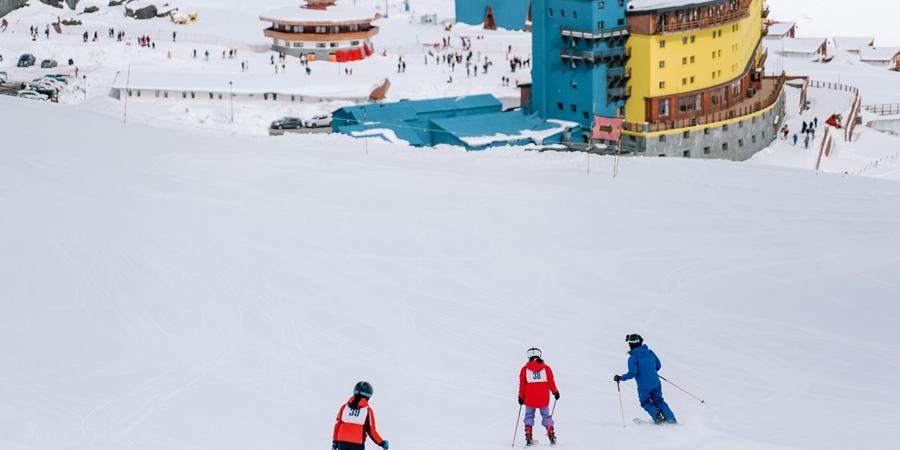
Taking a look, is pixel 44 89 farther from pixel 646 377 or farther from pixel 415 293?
pixel 646 377

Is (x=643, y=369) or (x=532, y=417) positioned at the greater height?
(x=643, y=369)

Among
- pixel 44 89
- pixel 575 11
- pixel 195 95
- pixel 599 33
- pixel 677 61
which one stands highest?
pixel 575 11

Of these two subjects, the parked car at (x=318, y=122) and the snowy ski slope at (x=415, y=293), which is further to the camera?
the parked car at (x=318, y=122)

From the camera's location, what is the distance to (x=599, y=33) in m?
54.1

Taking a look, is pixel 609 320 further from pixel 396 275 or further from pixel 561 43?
pixel 561 43

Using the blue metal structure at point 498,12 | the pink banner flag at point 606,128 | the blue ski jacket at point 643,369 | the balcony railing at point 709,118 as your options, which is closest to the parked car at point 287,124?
the balcony railing at point 709,118

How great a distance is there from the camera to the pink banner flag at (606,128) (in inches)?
1709

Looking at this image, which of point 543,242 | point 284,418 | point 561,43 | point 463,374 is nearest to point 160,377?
point 284,418

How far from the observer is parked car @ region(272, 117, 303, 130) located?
179 feet

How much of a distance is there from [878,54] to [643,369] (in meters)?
86.3

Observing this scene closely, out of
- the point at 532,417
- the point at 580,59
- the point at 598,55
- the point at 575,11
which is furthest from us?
the point at 575,11

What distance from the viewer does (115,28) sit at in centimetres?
7875

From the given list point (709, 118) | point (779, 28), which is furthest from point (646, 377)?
point (779, 28)

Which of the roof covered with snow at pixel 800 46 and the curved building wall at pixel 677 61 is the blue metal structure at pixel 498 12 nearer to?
the roof covered with snow at pixel 800 46
